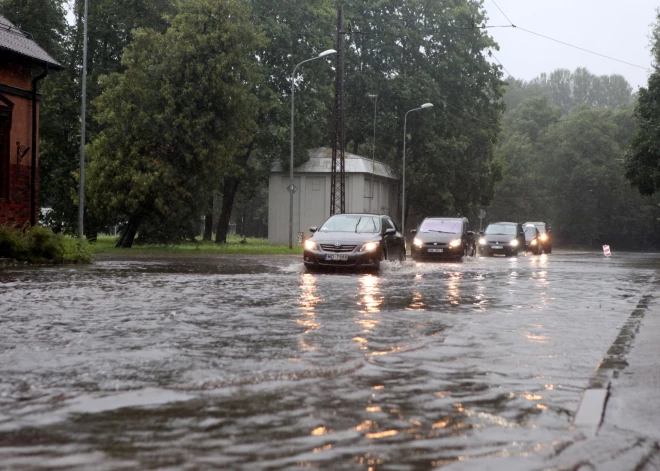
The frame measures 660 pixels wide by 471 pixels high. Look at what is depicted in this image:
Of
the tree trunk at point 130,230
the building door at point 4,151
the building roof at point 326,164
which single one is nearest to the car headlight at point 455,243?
the tree trunk at point 130,230

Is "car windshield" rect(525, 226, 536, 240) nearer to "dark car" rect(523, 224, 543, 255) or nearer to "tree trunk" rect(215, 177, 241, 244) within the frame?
"dark car" rect(523, 224, 543, 255)

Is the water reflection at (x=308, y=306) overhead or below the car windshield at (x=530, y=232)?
below

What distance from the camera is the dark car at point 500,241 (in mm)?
42750

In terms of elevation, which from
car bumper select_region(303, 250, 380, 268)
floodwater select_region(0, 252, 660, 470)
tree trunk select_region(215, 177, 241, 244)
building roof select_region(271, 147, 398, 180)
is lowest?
floodwater select_region(0, 252, 660, 470)

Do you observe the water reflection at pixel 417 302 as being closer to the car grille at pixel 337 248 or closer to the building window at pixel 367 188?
the car grille at pixel 337 248

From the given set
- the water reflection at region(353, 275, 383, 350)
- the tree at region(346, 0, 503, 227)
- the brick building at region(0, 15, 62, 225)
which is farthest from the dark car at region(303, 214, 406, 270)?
the tree at region(346, 0, 503, 227)

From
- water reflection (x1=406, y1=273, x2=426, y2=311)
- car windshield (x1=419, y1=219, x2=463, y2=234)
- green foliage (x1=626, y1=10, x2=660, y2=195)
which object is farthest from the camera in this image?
green foliage (x1=626, y1=10, x2=660, y2=195)

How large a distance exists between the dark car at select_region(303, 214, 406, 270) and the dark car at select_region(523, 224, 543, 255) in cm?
2513

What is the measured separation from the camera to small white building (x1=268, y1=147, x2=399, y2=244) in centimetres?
5600

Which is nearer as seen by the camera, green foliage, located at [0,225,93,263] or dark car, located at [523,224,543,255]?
green foliage, located at [0,225,93,263]

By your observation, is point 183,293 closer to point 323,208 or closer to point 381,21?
point 323,208

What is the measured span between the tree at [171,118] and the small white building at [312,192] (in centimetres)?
1489

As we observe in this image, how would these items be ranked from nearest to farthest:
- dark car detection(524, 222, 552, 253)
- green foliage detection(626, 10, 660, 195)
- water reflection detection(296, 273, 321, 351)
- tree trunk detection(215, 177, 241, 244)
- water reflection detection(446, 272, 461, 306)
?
water reflection detection(296, 273, 321, 351), water reflection detection(446, 272, 461, 306), green foliage detection(626, 10, 660, 195), dark car detection(524, 222, 552, 253), tree trunk detection(215, 177, 241, 244)

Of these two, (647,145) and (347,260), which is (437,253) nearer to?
(347,260)
